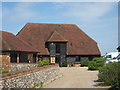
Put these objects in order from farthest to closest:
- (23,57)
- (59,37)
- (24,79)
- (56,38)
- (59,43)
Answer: (59,37) → (59,43) → (56,38) → (23,57) → (24,79)

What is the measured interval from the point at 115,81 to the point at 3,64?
1222 cm

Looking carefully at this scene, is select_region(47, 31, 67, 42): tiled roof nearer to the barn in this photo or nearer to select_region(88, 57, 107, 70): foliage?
the barn

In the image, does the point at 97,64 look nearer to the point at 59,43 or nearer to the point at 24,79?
the point at 59,43

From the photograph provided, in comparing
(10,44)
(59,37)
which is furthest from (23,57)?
(59,37)

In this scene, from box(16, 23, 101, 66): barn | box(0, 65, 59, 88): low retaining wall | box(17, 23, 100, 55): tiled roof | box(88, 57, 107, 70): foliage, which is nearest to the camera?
box(0, 65, 59, 88): low retaining wall

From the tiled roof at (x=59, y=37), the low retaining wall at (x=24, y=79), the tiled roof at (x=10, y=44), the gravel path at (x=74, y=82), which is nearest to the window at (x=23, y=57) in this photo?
the tiled roof at (x=10, y=44)

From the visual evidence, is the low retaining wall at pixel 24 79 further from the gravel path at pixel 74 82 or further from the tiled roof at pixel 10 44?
the tiled roof at pixel 10 44

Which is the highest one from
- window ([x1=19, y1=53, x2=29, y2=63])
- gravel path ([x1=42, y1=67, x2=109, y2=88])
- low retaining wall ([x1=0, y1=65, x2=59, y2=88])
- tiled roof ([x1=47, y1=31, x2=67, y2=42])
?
tiled roof ([x1=47, y1=31, x2=67, y2=42])

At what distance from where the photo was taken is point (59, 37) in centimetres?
4512

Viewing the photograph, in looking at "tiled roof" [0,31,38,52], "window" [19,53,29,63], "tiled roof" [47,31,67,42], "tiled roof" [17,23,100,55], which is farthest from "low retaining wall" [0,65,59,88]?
"tiled roof" [17,23,100,55]

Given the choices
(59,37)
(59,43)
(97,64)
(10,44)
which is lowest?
(97,64)

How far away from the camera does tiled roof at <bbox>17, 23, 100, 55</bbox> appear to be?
4503 cm

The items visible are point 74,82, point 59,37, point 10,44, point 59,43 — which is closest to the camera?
point 74,82

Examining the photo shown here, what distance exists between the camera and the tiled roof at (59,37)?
45031mm
